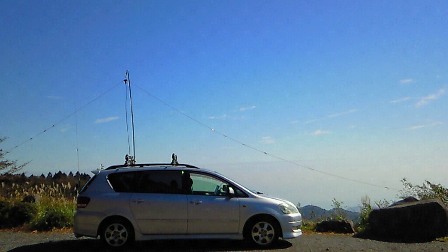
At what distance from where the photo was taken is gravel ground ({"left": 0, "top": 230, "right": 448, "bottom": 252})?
10.1 metres

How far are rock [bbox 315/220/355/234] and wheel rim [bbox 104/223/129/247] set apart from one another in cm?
657

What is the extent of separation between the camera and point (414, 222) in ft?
40.3

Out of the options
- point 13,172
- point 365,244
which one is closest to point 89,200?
point 365,244

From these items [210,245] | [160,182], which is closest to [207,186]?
[160,182]

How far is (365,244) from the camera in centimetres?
1120

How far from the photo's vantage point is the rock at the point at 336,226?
45.4 ft

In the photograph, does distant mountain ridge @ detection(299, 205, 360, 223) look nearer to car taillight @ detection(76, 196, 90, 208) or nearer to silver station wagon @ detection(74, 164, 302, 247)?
silver station wagon @ detection(74, 164, 302, 247)

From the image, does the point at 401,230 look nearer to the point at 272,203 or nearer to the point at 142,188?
the point at 272,203

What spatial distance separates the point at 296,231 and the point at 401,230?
369 cm

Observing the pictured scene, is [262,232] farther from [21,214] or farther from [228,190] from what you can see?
[21,214]

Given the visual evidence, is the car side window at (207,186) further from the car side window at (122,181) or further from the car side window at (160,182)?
the car side window at (122,181)

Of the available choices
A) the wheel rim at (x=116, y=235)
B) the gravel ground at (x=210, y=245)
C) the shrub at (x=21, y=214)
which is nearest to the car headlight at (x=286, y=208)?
the gravel ground at (x=210, y=245)

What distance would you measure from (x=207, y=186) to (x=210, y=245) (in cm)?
131

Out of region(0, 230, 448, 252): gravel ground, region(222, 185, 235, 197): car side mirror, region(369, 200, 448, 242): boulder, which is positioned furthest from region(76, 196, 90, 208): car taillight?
region(369, 200, 448, 242): boulder
